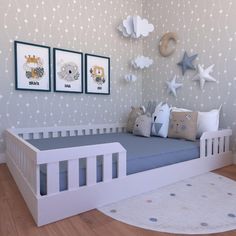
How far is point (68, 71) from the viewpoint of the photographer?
8.67ft

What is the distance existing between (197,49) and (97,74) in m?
1.27

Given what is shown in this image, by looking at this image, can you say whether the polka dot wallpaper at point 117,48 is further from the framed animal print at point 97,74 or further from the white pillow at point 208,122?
the white pillow at point 208,122

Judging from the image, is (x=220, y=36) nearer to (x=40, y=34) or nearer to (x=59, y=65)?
(x=59, y=65)

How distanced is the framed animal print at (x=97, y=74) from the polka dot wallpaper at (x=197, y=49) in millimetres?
689

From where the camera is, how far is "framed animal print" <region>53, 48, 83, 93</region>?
258cm

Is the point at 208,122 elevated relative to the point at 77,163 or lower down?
elevated

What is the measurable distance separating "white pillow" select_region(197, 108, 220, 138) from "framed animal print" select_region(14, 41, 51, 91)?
67.8 inches

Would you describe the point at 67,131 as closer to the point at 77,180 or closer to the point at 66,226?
the point at 77,180

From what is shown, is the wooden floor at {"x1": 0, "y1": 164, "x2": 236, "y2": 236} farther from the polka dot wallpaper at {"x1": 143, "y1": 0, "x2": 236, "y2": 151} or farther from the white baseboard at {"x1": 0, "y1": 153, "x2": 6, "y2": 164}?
the polka dot wallpaper at {"x1": 143, "y1": 0, "x2": 236, "y2": 151}

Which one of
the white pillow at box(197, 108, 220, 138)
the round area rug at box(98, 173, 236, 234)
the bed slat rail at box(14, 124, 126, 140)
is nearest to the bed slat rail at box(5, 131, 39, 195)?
the round area rug at box(98, 173, 236, 234)

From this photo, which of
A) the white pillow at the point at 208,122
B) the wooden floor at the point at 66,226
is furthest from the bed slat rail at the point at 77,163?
the white pillow at the point at 208,122

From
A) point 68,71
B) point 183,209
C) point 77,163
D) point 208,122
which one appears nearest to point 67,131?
point 68,71

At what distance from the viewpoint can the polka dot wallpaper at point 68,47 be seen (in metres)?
2.34

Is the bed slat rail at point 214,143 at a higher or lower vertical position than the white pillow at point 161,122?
lower
